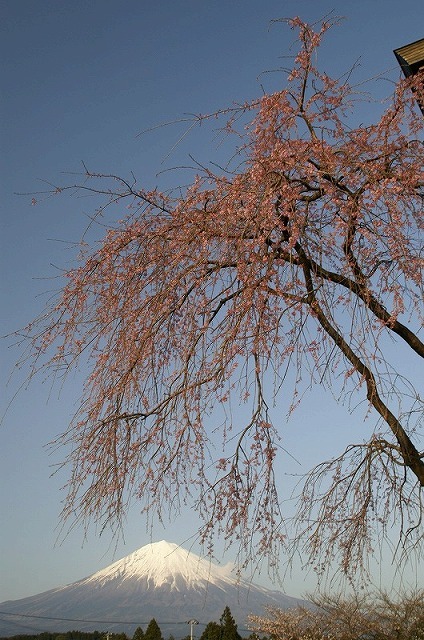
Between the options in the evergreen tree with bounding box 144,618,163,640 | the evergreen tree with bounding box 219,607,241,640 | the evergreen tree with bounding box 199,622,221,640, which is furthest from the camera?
the evergreen tree with bounding box 144,618,163,640

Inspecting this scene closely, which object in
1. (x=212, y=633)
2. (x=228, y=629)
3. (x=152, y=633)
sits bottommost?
(x=212, y=633)

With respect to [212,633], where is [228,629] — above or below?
above

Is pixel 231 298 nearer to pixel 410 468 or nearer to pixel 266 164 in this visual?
pixel 266 164

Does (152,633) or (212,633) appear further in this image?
(152,633)

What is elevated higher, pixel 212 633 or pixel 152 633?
pixel 152 633

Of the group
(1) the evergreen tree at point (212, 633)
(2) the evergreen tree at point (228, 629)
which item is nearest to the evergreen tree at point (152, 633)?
(1) the evergreen tree at point (212, 633)

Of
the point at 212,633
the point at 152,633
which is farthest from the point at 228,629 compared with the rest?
the point at 152,633

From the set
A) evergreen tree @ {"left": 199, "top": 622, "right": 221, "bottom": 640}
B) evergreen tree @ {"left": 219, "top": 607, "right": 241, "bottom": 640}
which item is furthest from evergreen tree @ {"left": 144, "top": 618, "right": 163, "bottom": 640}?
evergreen tree @ {"left": 219, "top": 607, "right": 241, "bottom": 640}

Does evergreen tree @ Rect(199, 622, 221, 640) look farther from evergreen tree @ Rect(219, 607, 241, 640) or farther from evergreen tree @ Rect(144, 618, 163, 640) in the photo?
evergreen tree @ Rect(144, 618, 163, 640)

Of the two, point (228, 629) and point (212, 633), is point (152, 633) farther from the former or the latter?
point (228, 629)

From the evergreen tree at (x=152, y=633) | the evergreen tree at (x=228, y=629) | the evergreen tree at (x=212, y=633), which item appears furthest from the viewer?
the evergreen tree at (x=152, y=633)

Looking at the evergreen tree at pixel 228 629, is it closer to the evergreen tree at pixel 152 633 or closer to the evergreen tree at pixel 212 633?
the evergreen tree at pixel 212 633

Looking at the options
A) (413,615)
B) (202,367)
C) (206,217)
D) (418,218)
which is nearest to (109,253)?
(206,217)

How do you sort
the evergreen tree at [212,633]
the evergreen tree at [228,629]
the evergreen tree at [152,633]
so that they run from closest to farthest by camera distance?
the evergreen tree at [228,629] → the evergreen tree at [212,633] → the evergreen tree at [152,633]
